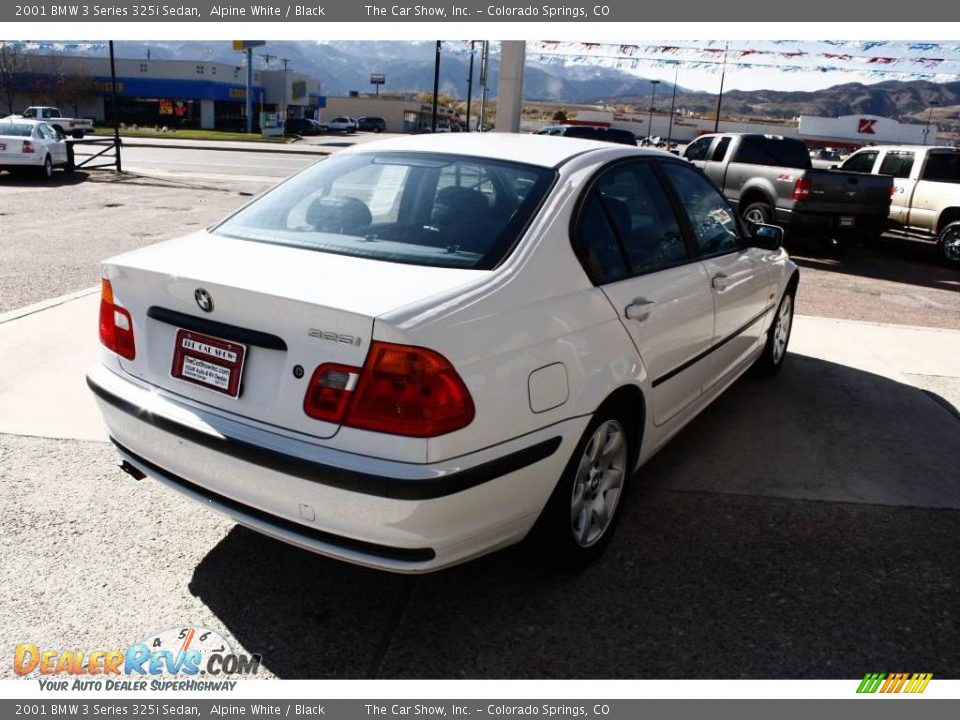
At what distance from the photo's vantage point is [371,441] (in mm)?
2508

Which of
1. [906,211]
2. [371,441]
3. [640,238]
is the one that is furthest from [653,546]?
[906,211]

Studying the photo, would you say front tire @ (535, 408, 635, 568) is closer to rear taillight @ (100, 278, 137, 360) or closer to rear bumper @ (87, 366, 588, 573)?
rear bumper @ (87, 366, 588, 573)

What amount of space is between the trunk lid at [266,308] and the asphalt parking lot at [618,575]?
0.81 meters

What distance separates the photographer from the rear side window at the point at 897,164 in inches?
563

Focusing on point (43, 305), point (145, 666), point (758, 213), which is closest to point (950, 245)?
point (758, 213)

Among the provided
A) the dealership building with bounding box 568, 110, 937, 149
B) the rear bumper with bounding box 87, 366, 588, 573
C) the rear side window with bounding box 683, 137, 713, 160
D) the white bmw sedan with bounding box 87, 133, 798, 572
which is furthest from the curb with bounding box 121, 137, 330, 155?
the dealership building with bounding box 568, 110, 937, 149

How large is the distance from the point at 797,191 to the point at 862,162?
430cm

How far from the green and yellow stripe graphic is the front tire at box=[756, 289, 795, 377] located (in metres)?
3.18

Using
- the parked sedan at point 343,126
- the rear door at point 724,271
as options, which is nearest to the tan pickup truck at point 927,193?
the rear door at point 724,271

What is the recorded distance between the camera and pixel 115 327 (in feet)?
10.4

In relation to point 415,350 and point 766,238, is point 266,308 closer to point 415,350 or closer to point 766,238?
point 415,350

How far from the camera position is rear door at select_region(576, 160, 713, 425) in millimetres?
3359

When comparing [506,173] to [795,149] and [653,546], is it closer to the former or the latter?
[653,546]

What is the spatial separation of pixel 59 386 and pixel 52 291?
289 cm
